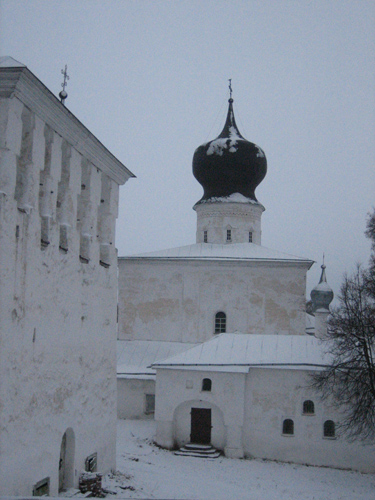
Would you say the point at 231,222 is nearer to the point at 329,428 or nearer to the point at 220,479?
the point at 329,428

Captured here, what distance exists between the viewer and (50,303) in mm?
9422

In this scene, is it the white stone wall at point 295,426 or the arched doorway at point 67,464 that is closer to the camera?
the arched doorway at point 67,464

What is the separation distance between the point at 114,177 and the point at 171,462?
8.49 meters

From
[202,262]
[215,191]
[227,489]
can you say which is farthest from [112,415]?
→ [215,191]

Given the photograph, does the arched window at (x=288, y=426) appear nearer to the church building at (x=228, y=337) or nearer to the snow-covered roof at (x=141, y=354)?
the church building at (x=228, y=337)

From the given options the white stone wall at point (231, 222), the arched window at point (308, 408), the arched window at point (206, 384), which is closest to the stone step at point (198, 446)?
the arched window at point (206, 384)

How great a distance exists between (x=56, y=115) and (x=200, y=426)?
474 inches

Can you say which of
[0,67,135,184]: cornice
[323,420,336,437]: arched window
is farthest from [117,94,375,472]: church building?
[0,67,135,184]: cornice

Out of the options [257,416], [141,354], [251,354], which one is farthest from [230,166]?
[257,416]

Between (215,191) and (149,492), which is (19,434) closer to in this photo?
(149,492)

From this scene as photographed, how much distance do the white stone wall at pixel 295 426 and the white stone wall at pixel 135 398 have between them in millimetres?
4763

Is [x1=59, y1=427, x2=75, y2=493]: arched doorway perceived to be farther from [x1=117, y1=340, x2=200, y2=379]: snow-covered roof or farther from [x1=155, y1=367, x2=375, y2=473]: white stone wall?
[x1=117, y1=340, x2=200, y2=379]: snow-covered roof

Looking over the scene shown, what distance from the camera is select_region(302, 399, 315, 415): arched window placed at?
17297 millimetres

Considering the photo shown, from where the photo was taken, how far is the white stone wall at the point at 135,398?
21125mm
